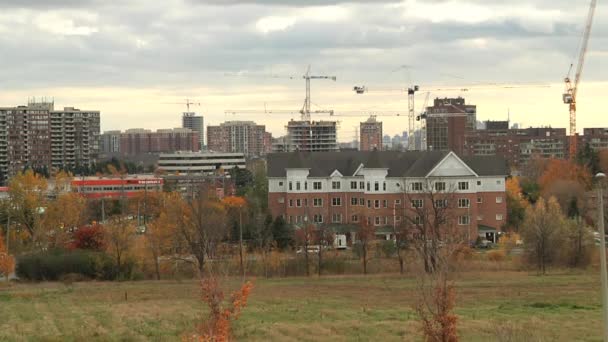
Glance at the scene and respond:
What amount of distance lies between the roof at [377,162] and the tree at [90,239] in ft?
72.7

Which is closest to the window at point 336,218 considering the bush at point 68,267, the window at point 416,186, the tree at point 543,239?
the window at point 416,186

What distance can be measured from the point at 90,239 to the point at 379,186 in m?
26.3

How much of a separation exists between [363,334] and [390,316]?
211 inches

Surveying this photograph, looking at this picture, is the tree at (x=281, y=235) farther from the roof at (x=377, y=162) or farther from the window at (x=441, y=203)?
the roof at (x=377, y=162)

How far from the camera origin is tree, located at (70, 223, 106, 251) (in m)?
73.7

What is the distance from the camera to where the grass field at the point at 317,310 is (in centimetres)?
3588

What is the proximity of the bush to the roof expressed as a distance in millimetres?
29317

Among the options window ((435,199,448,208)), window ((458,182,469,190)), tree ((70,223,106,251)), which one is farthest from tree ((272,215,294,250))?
window ((458,182,469,190))

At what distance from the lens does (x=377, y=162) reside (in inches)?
3531

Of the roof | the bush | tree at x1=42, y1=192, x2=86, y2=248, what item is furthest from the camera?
the roof

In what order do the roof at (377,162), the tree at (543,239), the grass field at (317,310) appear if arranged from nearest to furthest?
the grass field at (317,310) → the tree at (543,239) → the roof at (377,162)

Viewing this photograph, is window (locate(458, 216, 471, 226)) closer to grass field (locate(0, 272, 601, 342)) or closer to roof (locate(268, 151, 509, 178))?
roof (locate(268, 151, 509, 178))

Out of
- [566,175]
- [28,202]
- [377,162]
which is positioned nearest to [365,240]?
[377,162]

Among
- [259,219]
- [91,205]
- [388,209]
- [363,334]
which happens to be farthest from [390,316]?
[91,205]
